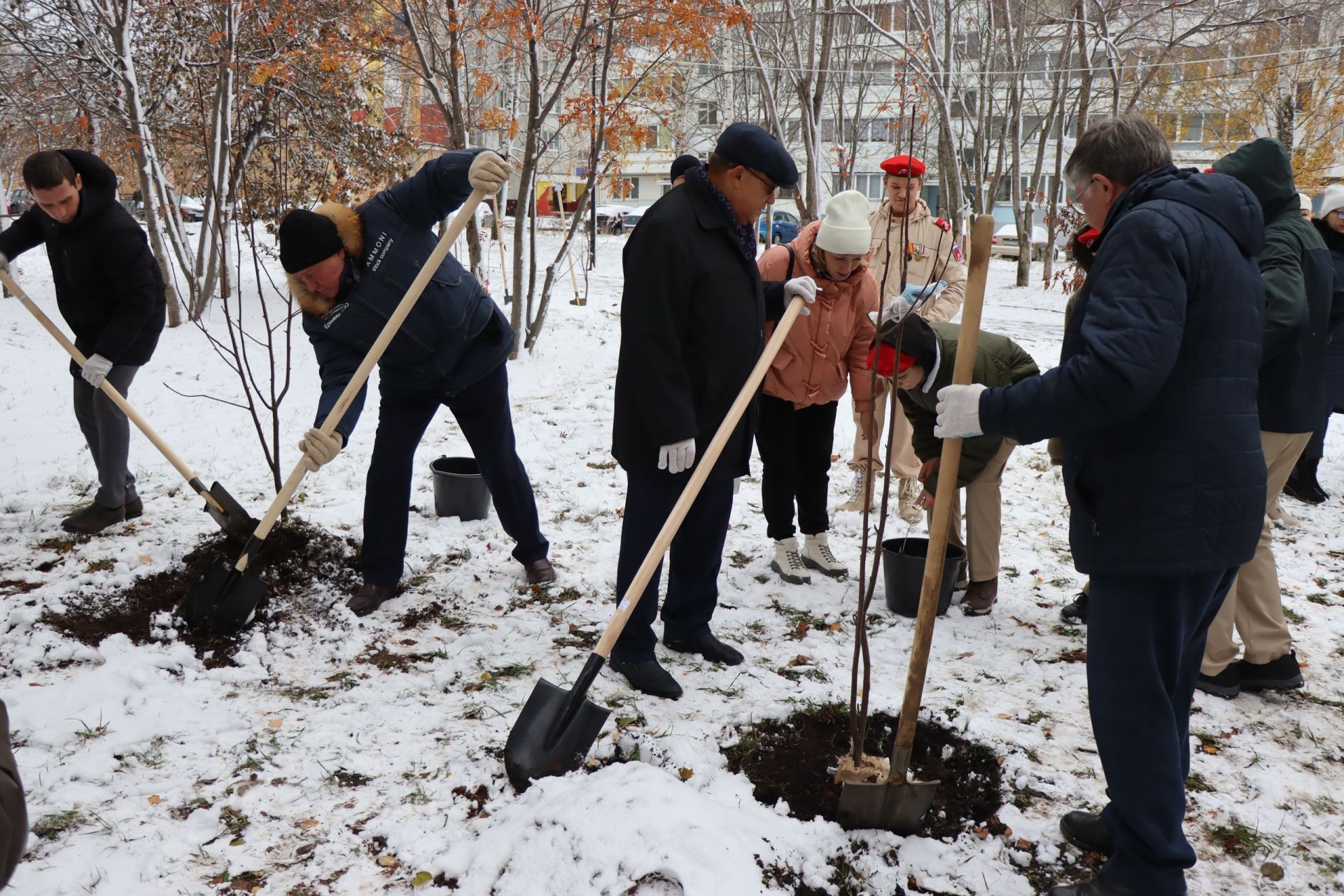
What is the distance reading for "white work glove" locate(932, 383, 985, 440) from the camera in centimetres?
210

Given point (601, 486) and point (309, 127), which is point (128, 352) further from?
point (309, 127)

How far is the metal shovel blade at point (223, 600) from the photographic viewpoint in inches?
140

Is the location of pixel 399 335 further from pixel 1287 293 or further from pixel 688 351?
pixel 1287 293

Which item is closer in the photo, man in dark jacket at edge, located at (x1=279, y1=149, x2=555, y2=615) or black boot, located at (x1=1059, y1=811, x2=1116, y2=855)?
black boot, located at (x1=1059, y1=811, x2=1116, y2=855)

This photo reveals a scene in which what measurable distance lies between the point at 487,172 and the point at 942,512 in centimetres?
211

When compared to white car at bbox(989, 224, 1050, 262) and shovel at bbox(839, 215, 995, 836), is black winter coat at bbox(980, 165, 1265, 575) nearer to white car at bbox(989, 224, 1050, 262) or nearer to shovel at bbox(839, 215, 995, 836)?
shovel at bbox(839, 215, 995, 836)

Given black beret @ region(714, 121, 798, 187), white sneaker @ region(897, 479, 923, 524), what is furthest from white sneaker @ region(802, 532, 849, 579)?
black beret @ region(714, 121, 798, 187)

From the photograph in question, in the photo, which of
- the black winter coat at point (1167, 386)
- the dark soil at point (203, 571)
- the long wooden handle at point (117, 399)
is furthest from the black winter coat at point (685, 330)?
the long wooden handle at point (117, 399)

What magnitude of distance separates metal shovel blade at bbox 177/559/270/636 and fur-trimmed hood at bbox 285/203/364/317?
1106 mm

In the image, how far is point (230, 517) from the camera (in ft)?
13.5

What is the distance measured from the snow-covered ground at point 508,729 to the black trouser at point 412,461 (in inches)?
11.7

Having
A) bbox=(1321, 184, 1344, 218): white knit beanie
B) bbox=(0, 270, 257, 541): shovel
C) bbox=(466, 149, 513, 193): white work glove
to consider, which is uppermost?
bbox=(1321, 184, 1344, 218): white knit beanie

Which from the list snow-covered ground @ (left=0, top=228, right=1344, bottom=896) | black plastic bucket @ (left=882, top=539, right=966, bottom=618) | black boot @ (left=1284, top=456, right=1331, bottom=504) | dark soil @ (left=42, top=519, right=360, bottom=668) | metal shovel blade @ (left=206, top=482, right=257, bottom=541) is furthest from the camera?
black boot @ (left=1284, top=456, right=1331, bottom=504)

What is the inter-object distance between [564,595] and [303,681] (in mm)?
1209
